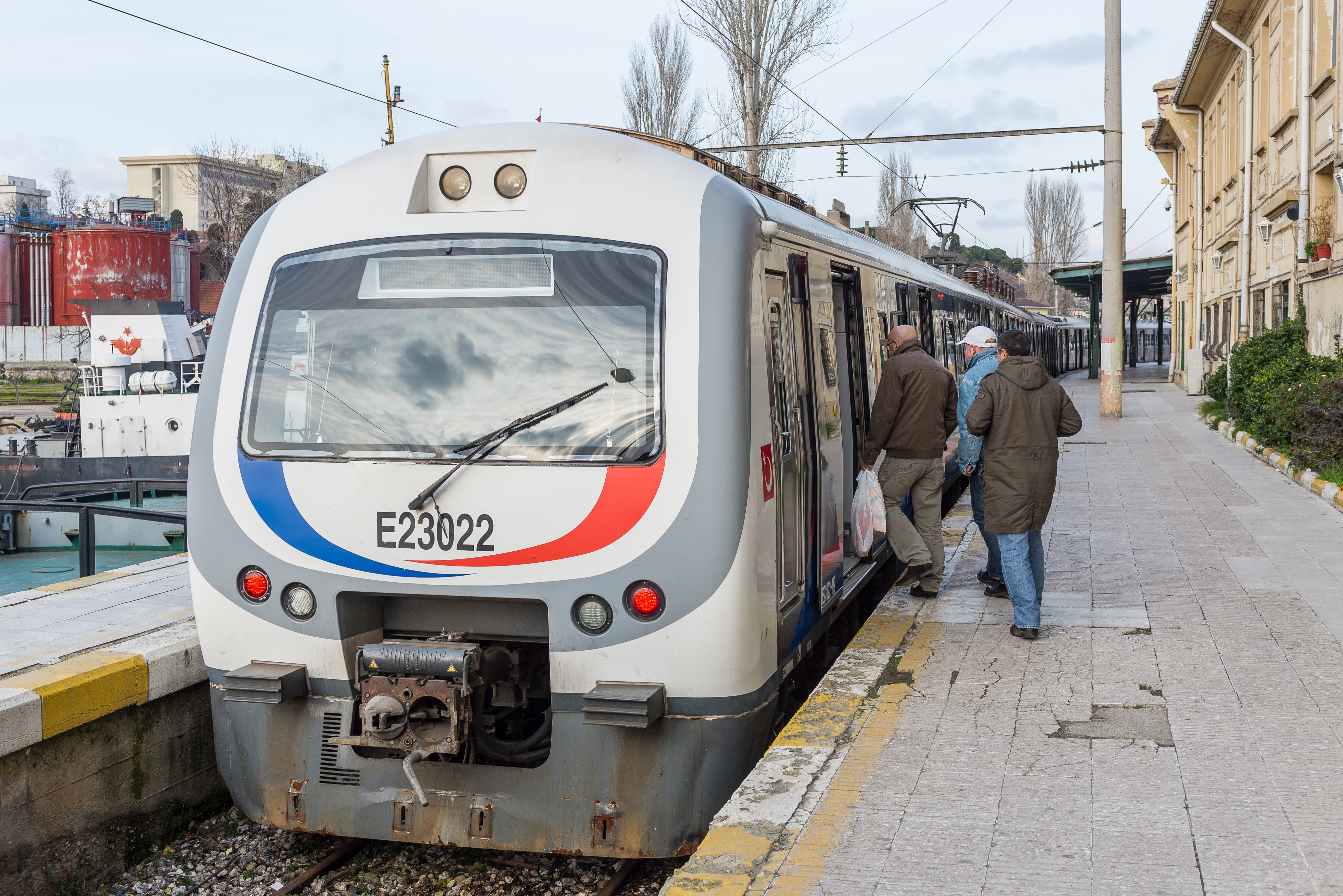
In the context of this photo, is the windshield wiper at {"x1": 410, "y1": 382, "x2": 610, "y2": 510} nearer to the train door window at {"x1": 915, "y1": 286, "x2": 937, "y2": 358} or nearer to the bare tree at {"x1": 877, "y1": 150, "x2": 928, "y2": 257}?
the train door window at {"x1": 915, "y1": 286, "x2": 937, "y2": 358}

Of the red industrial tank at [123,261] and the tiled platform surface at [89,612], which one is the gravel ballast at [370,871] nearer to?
the tiled platform surface at [89,612]

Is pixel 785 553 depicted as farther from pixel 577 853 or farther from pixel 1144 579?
pixel 1144 579

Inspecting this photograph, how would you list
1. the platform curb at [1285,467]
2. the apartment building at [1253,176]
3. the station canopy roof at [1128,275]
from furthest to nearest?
1. the station canopy roof at [1128,275]
2. the apartment building at [1253,176]
3. the platform curb at [1285,467]

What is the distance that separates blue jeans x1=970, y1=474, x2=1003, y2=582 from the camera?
7.20 meters

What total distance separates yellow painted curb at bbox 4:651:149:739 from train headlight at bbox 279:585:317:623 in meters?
1.15

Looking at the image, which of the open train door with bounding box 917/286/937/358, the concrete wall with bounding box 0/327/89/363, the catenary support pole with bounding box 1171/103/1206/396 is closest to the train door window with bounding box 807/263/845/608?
the open train door with bounding box 917/286/937/358

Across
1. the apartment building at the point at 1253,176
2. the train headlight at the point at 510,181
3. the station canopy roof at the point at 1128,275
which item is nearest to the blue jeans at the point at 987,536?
the train headlight at the point at 510,181

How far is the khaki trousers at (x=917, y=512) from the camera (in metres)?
7.27

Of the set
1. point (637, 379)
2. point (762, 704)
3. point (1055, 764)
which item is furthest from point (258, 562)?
point (1055, 764)

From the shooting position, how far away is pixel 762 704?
14.8ft

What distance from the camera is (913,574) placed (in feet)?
24.8

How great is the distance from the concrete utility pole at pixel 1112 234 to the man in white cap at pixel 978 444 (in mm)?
13630

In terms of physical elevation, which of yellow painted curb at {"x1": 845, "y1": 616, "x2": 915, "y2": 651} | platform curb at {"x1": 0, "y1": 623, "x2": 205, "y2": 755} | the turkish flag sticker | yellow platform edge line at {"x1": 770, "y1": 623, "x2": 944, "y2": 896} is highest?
the turkish flag sticker

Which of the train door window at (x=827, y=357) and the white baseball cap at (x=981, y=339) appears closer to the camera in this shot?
the train door window at (x=827, y=357)
